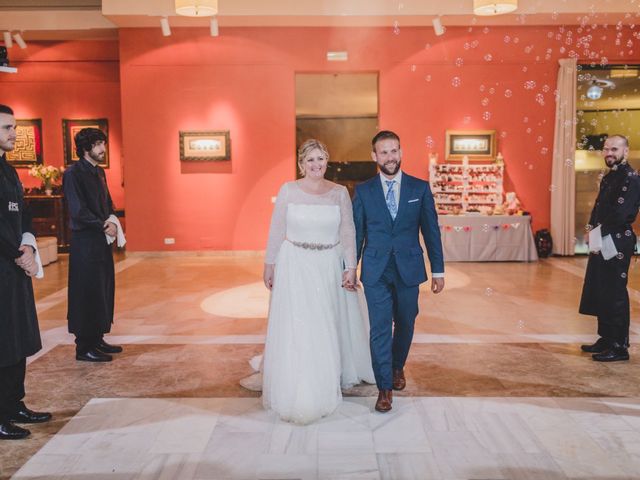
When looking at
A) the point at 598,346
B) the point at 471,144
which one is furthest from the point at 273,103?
the point at 598,346

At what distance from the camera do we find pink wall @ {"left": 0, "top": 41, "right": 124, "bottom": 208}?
36.5 feet

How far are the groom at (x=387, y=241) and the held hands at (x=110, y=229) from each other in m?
1.99

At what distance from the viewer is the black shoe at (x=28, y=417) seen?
128 inches

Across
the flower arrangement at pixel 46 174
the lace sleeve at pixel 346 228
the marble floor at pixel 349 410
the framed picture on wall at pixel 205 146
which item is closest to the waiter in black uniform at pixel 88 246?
the marble floor at pixel 349 410

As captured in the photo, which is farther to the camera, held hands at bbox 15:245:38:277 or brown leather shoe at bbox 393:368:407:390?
brown leather shoe at bbox 393:368:407:390

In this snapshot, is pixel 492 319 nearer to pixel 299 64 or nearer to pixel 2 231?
pixel 2 231

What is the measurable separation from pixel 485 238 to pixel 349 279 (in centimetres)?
633

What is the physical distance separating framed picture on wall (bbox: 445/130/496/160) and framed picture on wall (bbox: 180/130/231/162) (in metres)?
3.72

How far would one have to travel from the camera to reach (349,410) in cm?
339

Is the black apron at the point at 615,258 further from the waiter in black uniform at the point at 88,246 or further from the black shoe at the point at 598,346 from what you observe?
the waiter in black uniform at the point at 88,246

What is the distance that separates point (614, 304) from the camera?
432 cm

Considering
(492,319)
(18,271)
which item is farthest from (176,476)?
(492,319)

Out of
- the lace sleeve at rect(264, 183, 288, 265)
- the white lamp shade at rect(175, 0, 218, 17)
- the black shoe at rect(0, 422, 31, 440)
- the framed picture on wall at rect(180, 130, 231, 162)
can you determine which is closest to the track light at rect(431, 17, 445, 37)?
the white lamp shade at rect(175, 0, 218, 17)

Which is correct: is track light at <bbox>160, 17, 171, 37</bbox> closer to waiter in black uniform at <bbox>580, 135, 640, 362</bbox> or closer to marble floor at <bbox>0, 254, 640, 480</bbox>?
marble floor at <bbox>0, 254, 640, 480</bbox>
